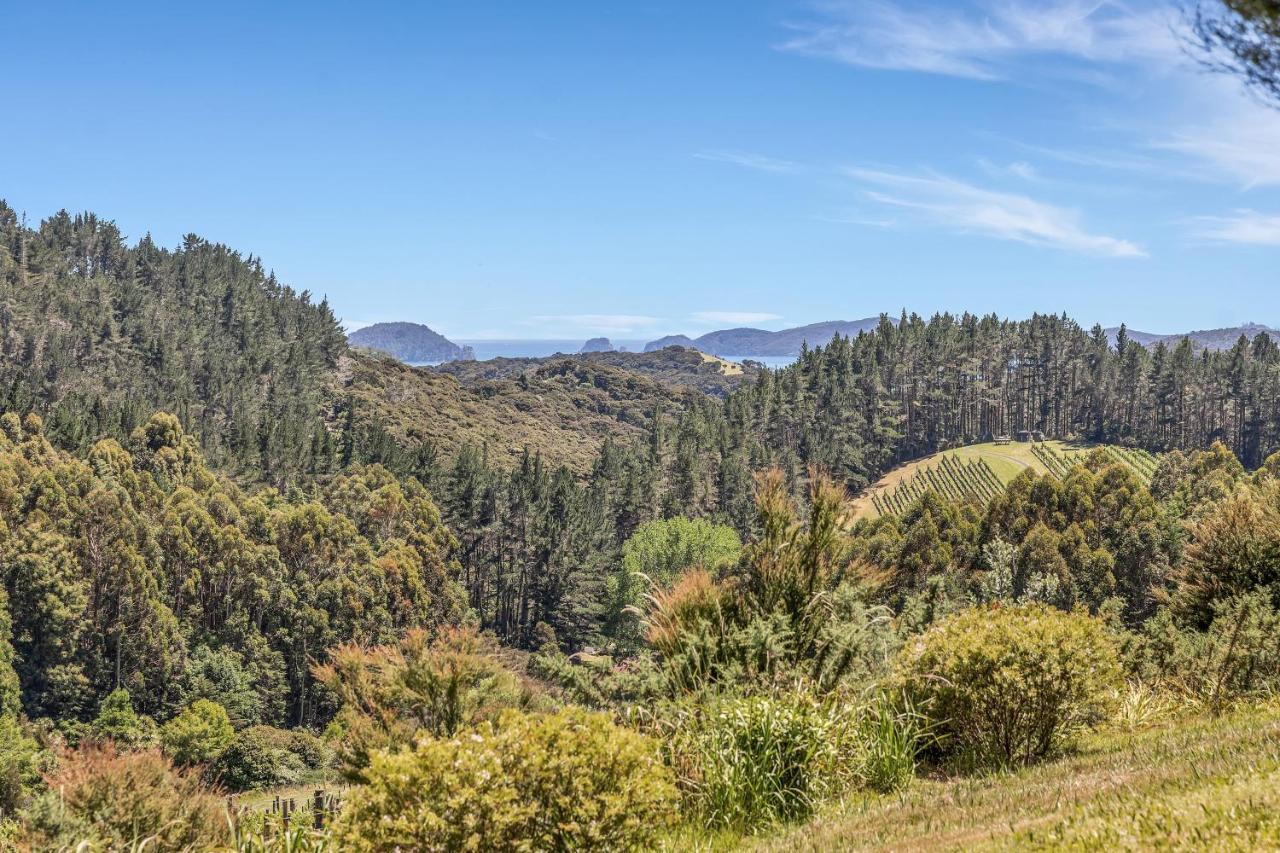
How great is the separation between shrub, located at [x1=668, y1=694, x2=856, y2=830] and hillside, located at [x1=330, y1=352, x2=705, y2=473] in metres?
73.9

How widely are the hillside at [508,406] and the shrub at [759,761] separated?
7393 centimetres

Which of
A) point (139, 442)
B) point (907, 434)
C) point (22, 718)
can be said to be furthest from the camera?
point (907, 434)

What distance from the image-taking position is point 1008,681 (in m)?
5.73

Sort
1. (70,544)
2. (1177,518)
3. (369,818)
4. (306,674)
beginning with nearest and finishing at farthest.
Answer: (369,818) → (1177,518) → (70,544) → (306,674)

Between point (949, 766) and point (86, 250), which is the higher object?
point (86, 250)

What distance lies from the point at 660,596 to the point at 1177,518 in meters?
41.0

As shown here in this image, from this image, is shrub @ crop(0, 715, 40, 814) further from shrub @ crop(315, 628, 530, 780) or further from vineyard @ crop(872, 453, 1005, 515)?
vineyard @ crop(872, 453, 1005, 515)

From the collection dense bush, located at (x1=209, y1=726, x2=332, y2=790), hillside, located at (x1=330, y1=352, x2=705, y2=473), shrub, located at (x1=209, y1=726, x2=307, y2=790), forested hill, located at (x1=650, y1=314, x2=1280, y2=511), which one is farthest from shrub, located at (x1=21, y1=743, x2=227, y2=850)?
forested hill, located at (x1=650, y1=314, x2=1280, y2=511)

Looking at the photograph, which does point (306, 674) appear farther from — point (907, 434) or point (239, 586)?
point (907, 434)

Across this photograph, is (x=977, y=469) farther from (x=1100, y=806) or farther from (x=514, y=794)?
(x=514, y=794)

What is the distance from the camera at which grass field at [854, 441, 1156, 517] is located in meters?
79.9

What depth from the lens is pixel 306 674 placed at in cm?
4803

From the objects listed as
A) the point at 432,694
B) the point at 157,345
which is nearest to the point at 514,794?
the point at 432,694

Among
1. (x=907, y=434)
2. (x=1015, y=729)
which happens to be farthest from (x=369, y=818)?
(x=907, y=434)
